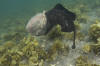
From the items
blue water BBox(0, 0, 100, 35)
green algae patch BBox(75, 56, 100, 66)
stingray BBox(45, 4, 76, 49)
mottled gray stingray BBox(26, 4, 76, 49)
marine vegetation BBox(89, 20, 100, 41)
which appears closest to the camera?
green algae patch BBox(75, 56, 100, 66)

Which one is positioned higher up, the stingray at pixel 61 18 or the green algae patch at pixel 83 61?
the stingray at pixel 61 18

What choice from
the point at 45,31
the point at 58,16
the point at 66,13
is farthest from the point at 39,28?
the point at 66,13

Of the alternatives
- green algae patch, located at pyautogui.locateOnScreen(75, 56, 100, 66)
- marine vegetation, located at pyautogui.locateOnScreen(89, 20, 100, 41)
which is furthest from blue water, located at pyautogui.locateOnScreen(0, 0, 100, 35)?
green algae patch, located at pyautogui.locateOnScreen(75, 56, 100, 66)

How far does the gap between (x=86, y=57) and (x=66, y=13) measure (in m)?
1.76

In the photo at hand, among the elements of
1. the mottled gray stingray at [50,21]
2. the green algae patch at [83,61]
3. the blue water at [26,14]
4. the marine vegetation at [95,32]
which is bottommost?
the green algae patch at [83,61]

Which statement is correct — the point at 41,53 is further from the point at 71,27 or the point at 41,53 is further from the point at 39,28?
the point at 71,27

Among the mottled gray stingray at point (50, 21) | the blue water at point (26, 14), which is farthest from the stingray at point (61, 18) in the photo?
the blue water at point (26, 14)

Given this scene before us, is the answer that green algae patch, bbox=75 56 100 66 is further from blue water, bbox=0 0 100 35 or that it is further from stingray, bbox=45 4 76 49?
blue water, bbox=0 0 100 35

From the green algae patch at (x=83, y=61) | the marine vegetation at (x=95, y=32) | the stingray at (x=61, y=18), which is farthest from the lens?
the marine vegetation at (x=95, y=32)

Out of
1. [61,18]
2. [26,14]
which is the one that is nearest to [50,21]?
[61,18]

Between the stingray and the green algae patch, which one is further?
the stingray

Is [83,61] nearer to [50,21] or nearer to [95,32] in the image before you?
[95,32]

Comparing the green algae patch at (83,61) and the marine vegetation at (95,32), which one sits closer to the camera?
the green algae patch at (83,61)

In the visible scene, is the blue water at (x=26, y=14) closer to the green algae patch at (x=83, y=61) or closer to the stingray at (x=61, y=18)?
the stingray at (x=61, y=18)
